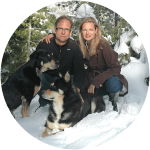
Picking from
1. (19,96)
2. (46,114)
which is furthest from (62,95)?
(19,96)

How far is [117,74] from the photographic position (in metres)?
3.16

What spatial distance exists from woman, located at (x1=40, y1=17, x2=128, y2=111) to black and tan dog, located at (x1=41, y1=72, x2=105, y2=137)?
0.24 metres

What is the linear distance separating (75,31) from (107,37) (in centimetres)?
50

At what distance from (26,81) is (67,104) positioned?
76 centimetres

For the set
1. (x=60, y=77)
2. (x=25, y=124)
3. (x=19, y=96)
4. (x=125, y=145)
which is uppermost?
(x=60, y=77)

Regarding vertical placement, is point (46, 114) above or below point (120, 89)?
below

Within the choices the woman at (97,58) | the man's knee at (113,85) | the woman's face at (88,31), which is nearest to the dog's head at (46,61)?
the woman at (97,58)

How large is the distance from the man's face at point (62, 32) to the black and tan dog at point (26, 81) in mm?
257

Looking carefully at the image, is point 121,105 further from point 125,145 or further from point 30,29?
point 30,29

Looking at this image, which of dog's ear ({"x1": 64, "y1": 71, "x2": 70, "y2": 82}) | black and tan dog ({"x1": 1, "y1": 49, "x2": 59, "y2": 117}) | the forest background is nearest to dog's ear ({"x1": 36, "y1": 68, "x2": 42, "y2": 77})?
black and tan dog ({"x1": 1, "y1": 49, "x2": 59, "y2": 117})

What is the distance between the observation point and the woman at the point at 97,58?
10.3ft

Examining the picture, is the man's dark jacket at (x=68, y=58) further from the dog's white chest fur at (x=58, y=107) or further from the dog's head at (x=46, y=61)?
the dog's white chest fur at (x=58, y=107)

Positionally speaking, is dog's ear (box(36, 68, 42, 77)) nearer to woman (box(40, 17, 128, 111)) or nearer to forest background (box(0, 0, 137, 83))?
forest background (box(0, 0, 137, 83))

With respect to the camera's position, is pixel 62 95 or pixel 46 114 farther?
pixel 46 114
